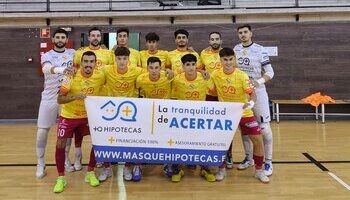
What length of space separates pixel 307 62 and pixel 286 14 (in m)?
1.43

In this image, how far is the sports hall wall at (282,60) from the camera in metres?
9.70

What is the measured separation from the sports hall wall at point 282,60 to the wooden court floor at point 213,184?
407 cm

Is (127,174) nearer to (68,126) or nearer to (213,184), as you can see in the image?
(68,126)

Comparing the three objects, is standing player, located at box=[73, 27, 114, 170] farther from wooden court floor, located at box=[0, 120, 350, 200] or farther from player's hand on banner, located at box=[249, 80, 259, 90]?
player's hand on banner, located at box=[249, 80, 259, 90]

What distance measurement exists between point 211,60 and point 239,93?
76 centimetres

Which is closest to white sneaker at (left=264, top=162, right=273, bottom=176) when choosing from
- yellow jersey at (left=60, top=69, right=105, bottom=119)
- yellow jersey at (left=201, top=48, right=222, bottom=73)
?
yellow jersey at (left=201, top=48, right=222, bottom=73)

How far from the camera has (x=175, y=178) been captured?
405 cm

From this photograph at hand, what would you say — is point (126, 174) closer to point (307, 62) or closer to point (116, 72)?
point (116, 72)

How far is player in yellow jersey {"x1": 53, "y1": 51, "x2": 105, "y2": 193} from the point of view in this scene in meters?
3.77

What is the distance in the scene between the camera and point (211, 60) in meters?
4.58

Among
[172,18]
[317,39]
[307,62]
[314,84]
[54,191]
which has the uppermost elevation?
[172,18]

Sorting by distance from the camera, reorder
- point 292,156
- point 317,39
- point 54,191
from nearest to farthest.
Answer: point 54,191
point 292,156
point 317,39

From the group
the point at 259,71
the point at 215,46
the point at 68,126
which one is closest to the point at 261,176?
the point at 259,71

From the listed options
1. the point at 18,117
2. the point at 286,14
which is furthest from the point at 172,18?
the point at 18,117
